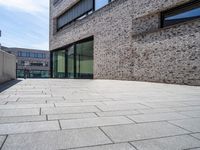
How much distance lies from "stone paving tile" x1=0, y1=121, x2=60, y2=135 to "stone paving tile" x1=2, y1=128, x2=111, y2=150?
173 millimetres

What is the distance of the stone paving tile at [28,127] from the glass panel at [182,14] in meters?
10.7

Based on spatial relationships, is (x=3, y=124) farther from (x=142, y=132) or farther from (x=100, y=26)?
(x=100, y=26)

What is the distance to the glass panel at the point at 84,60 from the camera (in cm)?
2097

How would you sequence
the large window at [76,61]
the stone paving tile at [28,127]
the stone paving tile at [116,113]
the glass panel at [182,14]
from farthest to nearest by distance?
the large window at [76,61], the glass panel at [182,14], the stone paving tile at [116,113], the stone paving tile at [28,127]

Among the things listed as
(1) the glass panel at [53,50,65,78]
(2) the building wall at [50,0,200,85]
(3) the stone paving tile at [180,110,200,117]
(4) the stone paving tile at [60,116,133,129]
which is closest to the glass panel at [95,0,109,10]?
(2) the building wall at [50,0,200,85]

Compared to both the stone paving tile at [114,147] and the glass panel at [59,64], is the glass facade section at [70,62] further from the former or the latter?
the stone paving tile at [114,147]

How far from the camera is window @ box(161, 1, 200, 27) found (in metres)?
10.5

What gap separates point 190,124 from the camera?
306cm

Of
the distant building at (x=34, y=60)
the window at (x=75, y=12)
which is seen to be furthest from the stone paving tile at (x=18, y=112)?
the distant building at (x=34, y=60)

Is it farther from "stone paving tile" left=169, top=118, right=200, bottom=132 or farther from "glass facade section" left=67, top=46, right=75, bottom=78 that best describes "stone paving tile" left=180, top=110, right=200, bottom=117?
"glass facade section" left=67, top=46, right=75, bottom=78

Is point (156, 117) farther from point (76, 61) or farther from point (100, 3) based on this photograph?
point (76, 61)

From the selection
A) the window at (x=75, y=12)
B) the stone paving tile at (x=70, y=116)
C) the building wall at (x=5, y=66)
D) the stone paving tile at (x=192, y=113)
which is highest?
the window at (x=75, y=12)

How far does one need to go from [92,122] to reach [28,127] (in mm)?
1038

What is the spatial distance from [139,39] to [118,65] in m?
3.07
